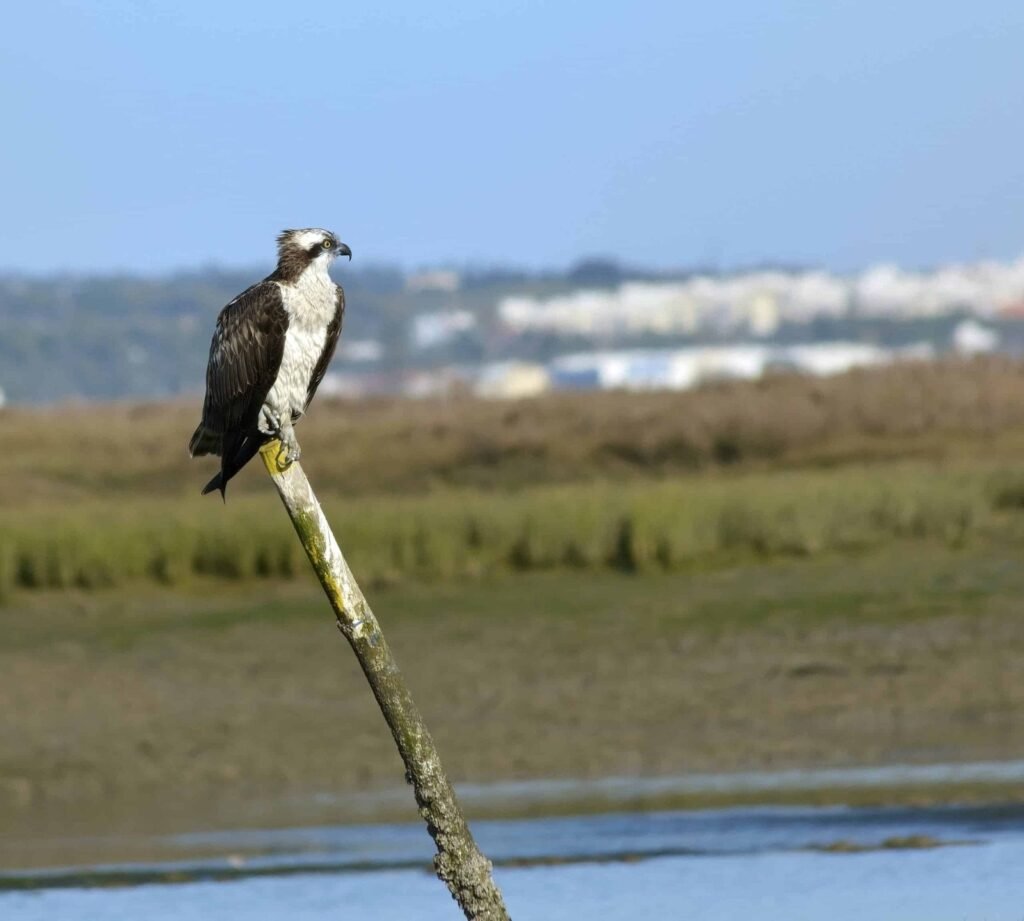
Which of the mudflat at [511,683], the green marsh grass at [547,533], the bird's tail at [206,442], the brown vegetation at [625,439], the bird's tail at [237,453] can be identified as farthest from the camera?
the brown vegetation at [625,439]

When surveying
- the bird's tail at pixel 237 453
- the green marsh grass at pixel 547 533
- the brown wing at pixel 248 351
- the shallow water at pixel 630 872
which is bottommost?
the shallow water at pixel 630 872

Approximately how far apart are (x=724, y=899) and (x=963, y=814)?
1.97 metres

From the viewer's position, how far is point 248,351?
26.5ft

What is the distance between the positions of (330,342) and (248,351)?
0.35 m

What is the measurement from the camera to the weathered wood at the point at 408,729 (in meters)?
7.64

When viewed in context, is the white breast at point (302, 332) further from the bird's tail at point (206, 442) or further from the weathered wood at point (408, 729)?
the weathered wood at point (408, 729)

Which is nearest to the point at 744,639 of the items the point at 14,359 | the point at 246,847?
the point at 246,847

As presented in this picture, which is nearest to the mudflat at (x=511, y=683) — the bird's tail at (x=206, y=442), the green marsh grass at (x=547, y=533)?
the green marsh grass at (x=547, y=533)

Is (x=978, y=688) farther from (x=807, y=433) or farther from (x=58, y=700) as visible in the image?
(x=807, y=433)

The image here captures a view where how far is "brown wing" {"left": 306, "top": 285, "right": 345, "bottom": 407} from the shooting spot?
8250mm

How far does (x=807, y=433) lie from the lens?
31891mm

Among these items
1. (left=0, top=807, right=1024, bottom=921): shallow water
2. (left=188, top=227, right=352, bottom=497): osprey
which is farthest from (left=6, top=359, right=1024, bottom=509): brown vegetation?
(left=188, top=227, right=352, bottom=497): osprey

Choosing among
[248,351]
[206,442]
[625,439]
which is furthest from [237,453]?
[625,439]

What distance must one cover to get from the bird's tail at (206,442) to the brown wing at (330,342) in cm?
34
